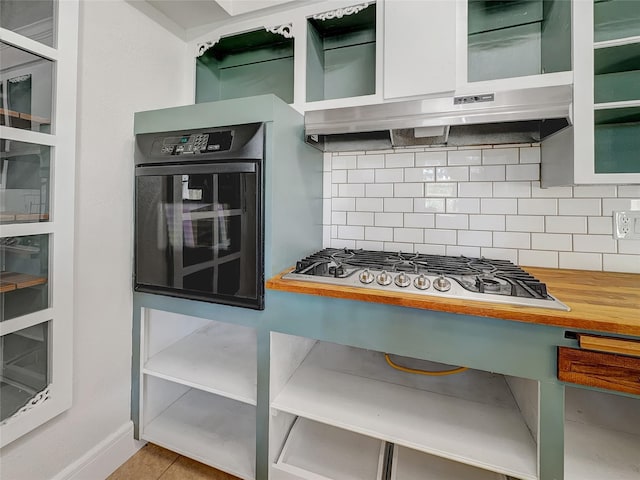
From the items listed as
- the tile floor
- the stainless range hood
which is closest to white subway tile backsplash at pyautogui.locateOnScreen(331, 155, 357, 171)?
the stainless range hood

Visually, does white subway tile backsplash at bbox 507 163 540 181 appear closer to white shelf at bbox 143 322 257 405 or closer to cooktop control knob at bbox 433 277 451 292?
cooktop control knob at bbox 433 277 451 292

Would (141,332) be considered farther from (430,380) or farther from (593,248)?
(593,248)

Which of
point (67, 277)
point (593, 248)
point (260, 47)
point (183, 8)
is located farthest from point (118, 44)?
point (593, 248)

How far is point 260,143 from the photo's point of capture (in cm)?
111

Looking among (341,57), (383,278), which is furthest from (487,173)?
(341,57)

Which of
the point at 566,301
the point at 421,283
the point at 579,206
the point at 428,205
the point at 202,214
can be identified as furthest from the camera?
the point at 428,205

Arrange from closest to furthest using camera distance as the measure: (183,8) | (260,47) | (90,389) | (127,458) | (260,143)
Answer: (260,143) < (90,389) < (127,458) < (183,8) < (260,47)

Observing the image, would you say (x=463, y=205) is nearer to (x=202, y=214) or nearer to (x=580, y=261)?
(x=580, y=261)

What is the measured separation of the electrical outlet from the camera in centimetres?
125

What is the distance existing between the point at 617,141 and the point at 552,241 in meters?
0.46

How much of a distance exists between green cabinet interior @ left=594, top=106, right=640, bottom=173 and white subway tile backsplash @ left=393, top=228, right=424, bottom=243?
2.40 ft

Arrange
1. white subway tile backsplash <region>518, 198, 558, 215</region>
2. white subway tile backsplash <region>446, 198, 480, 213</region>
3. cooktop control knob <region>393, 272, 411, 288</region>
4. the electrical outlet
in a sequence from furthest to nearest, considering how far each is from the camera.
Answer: white subway tile backsplash <region>446, 198, 480, 213</region>
white subway tile backsplash <region>518, 198, 558, 215</region>
the electrical outlet
cooktop control knob <region>393, 272, 411, 288</region>

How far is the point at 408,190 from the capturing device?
5.12 ft

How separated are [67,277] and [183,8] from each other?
1.42m
